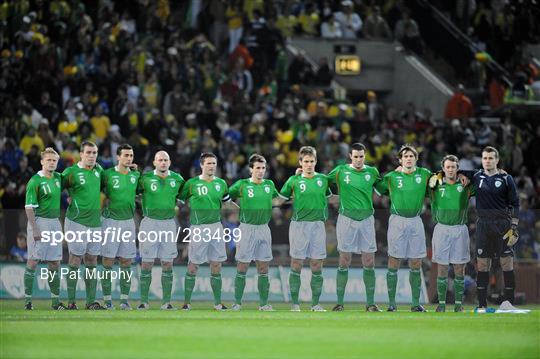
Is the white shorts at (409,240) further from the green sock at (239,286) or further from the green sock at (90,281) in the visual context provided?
the green sock at (90,281)

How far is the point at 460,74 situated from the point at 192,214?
55.6 ft

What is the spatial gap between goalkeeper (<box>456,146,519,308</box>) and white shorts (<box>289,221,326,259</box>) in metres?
2.49

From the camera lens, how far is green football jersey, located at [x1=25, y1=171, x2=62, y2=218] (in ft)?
67.3

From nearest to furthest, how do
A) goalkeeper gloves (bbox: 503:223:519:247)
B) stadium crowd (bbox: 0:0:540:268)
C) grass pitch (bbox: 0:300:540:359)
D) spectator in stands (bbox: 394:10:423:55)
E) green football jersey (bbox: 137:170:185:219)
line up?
grass pitch (bbox: 0:300:540:359) < goalkeeper gloves (bbox: 503:223:519:247) < green football jersey (bbox: 137:170:185:219) < stadium crowd (bbox: 0:0:540:268) < spectator in stands (bbox: 394:10:423:55)

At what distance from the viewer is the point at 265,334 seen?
16781 mm

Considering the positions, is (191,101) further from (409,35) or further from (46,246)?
(46,246)

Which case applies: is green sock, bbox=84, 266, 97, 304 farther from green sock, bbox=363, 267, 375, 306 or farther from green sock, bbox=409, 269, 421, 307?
green sock, bbox=409, 269, 421, 307

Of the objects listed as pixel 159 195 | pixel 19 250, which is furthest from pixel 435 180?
pixel 19 250

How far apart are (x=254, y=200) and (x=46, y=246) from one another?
11.2 ft

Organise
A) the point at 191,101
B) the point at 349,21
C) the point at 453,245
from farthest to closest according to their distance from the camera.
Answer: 1. the point at 349,21
2. the point at 191,101
3. the point at 453,245

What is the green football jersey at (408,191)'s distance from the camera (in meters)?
20.7

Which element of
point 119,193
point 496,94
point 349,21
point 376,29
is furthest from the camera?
point 376,29

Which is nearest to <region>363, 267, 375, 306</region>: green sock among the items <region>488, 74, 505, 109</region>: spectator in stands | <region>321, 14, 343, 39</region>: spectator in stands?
<region>488, 74, 505, 109</region>: spectator in stands

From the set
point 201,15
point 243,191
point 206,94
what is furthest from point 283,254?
point 201,15
